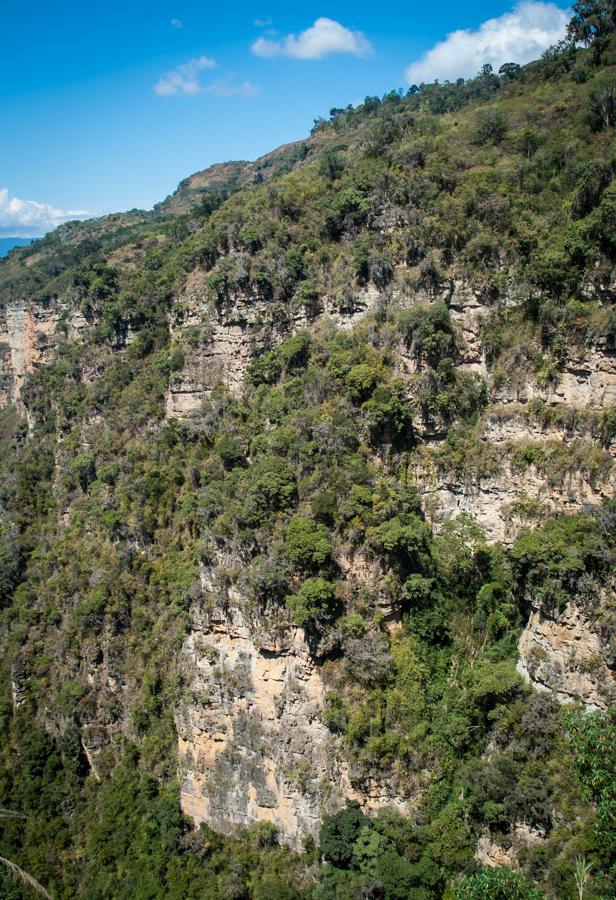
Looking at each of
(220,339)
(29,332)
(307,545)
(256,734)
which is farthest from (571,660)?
(29,332)

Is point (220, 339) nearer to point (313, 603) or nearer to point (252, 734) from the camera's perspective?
point (313, 603)

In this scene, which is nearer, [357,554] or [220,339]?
[357,554]

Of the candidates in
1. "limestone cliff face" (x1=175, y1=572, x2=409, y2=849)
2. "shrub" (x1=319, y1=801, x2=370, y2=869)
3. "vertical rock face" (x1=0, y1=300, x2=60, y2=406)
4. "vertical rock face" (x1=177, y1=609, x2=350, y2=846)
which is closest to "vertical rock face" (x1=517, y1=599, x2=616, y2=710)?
"limestone cliff face" (x1=175, y1=572, x2=409, y2=849)

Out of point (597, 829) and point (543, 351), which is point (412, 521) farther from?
point (597, 829)

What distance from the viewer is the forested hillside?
28906 millimetres

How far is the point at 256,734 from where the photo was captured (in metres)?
34.1

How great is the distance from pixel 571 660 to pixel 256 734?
712 inches

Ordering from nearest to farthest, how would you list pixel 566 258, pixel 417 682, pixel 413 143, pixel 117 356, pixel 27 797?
1. pixel 417 682
2. pixel 566 258
3. pixel 27 797
4. pixel 413 143
5. pixel 117 356

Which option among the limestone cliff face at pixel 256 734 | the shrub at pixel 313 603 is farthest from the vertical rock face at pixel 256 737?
the shrub at pixel 313 603

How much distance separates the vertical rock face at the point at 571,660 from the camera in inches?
1065

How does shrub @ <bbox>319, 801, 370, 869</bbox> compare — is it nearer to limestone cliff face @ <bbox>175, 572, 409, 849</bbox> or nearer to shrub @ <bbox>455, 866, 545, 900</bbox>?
limestone cliff face @ <bbox>175, 572, 409, 849</bbox>

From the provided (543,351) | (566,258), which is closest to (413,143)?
(566,258)

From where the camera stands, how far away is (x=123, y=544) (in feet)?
146

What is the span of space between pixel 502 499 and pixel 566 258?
14.7 m
